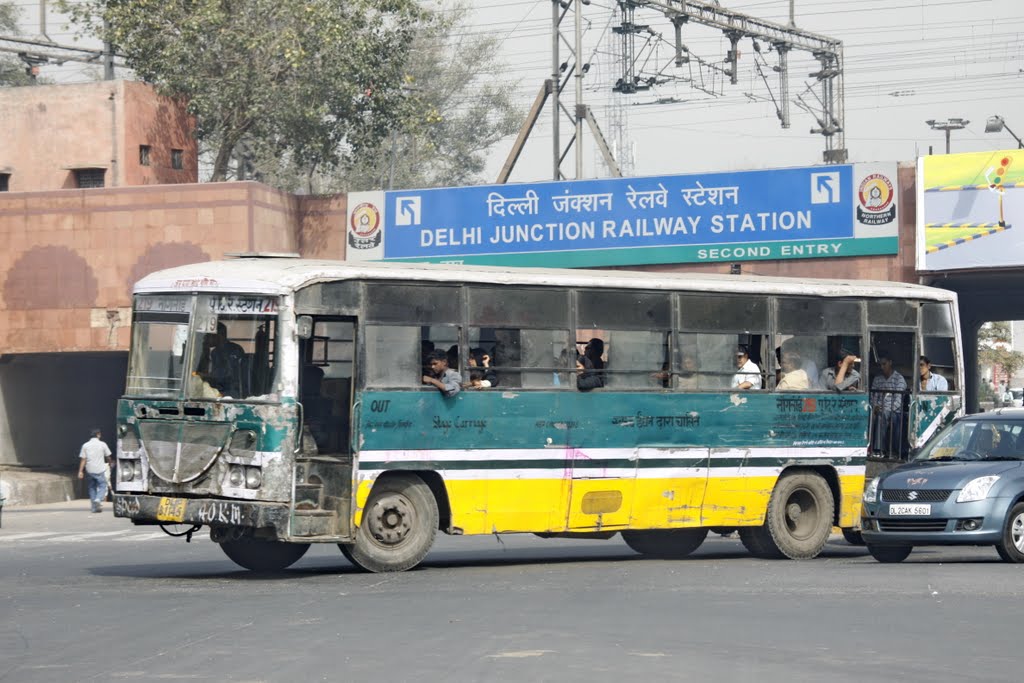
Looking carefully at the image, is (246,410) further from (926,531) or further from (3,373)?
(3,373)

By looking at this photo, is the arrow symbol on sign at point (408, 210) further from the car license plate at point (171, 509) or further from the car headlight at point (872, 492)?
the car license plate at point (171, 509)

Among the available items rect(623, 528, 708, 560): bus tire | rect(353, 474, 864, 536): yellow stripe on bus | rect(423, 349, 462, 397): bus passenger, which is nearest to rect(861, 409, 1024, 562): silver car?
rect(353, 474, 864, 536): yellow stripe on bus

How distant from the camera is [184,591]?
45.7 feet

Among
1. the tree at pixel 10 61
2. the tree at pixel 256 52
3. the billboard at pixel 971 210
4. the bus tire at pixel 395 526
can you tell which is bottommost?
the bus tire at pixel 395 526

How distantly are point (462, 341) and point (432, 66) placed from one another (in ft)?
193

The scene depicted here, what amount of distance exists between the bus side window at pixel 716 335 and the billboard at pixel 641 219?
15.4 m

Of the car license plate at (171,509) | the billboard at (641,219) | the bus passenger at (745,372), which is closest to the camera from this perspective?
the car license plate at (171,509)

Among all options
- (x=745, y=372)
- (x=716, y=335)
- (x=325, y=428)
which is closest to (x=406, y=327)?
(x=325, y=428)

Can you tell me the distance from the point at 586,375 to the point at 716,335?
1.83 metres

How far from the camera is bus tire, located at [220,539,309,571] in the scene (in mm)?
16250

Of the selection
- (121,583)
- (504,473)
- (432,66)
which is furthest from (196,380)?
(432,66)

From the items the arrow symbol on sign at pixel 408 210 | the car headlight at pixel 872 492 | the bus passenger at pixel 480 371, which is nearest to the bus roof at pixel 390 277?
the bus passenger at pixel 480 371

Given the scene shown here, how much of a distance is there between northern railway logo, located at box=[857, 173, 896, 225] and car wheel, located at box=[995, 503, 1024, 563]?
16605mm

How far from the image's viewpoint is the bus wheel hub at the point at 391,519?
15.3 m
